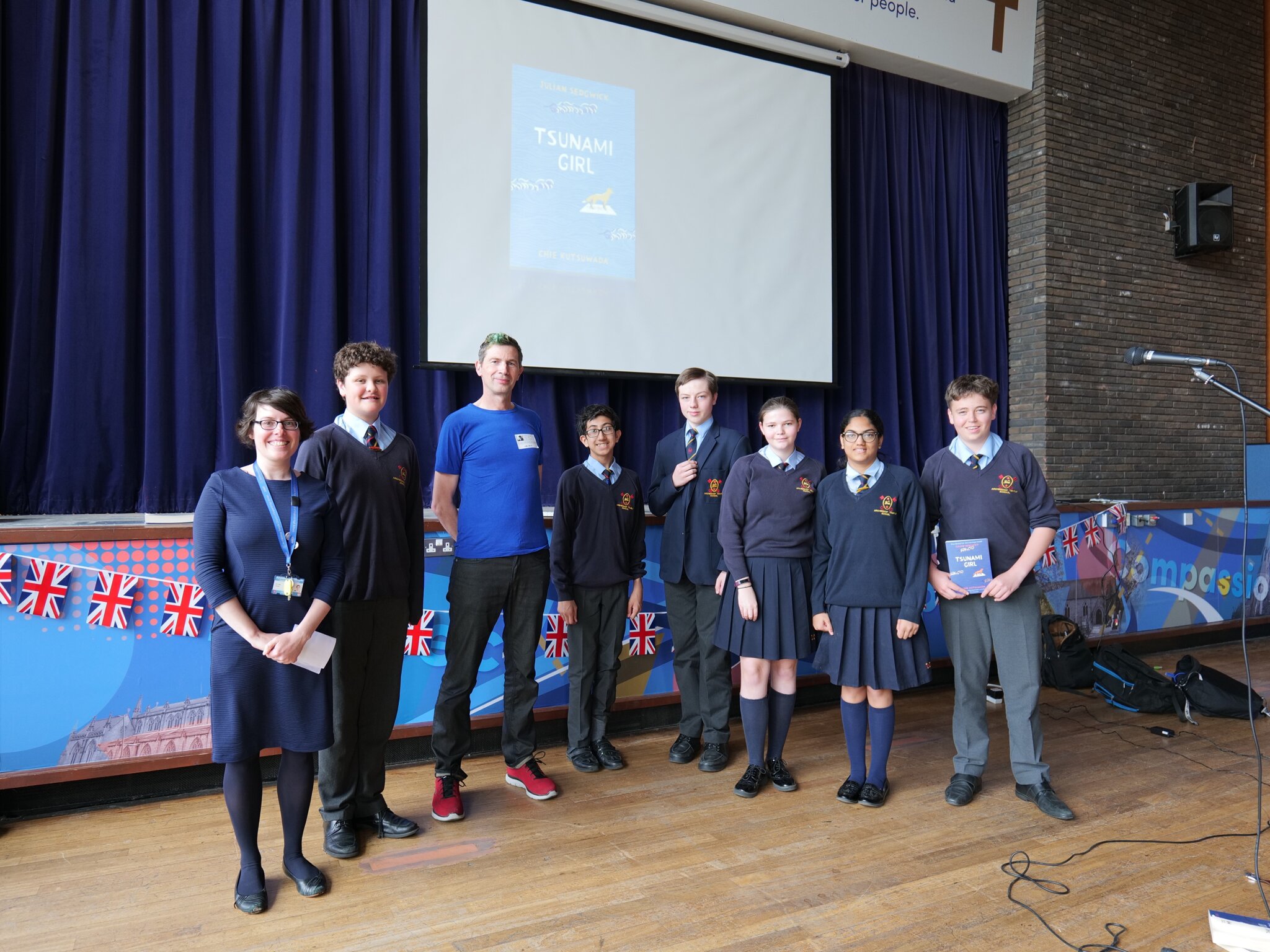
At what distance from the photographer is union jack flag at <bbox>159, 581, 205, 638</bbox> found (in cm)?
271

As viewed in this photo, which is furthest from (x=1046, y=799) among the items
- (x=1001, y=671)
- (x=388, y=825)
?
(x=388, y=825)

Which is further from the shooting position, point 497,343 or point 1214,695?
point 1214,695

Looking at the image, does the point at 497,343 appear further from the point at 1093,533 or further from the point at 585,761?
the point at 1093,533

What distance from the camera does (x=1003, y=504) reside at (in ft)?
8.66

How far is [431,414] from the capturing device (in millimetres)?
3688

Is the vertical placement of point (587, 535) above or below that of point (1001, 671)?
above

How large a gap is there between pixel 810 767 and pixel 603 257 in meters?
2.48

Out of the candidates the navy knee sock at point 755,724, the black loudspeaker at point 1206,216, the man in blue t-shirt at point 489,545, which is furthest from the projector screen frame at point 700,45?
the black loudspeaker at point 1206,216

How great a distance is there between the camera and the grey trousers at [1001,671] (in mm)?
2645

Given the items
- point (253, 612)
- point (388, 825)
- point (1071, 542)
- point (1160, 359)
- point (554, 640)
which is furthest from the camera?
point (1071, 542)

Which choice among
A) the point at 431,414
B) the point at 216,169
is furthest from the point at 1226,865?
the point at 216,169

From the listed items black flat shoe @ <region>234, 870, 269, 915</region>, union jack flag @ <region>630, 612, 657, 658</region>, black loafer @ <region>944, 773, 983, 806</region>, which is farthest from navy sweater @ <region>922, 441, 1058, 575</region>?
black flat shoe @ <region>234, 870, 269, 915</region>

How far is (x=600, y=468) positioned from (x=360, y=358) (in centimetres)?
102

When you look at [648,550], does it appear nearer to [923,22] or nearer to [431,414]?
[431,414]
